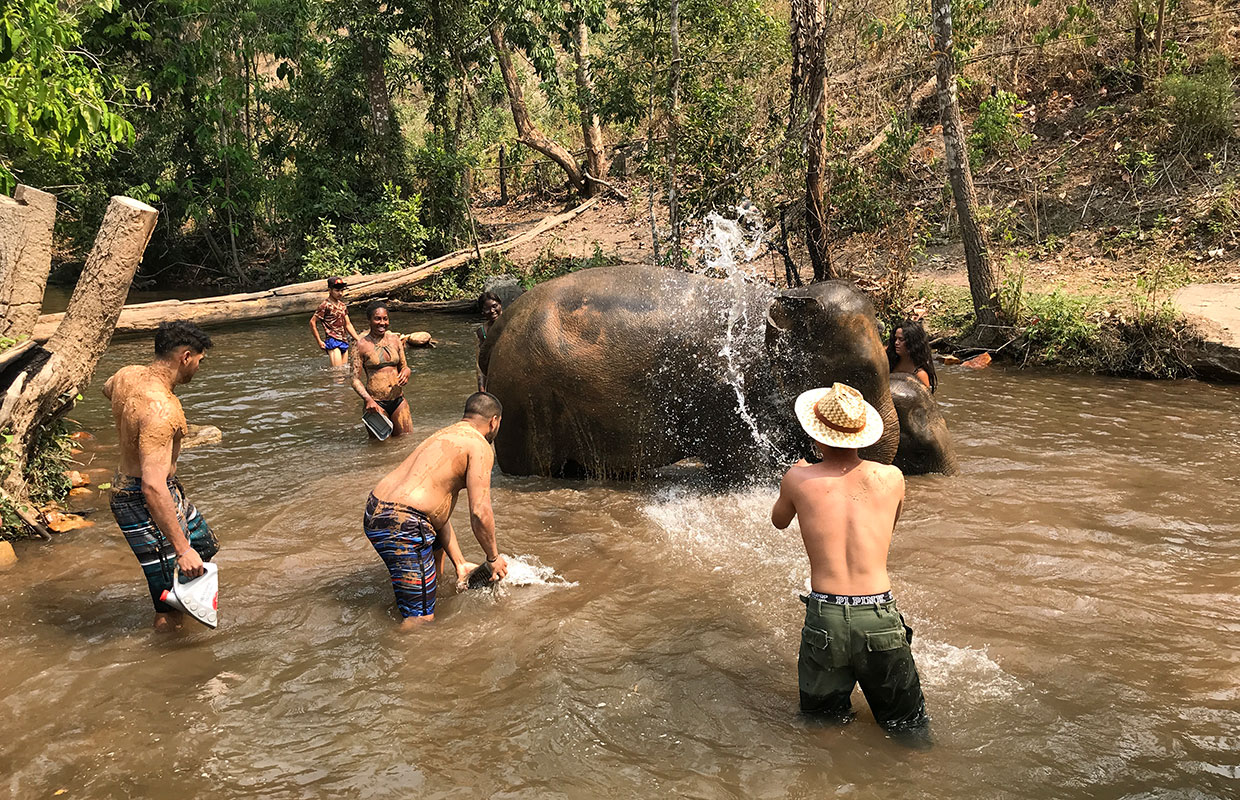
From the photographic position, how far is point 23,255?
230 inches

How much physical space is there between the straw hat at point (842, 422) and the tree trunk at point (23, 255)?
5297mm

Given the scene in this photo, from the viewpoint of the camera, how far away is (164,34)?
1812 centimetres

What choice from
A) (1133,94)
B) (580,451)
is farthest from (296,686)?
(1133,94)

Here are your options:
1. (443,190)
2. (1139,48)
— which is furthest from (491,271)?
(1139,48)

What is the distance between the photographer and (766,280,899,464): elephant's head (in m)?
6.19

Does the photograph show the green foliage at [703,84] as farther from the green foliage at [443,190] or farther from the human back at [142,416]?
the human back at [142,416]

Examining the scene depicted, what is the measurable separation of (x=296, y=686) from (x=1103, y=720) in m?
A: 3.66

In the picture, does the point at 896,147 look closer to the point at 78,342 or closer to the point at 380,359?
the point at 380,359

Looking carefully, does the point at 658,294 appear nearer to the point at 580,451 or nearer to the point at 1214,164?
the point at 580,451

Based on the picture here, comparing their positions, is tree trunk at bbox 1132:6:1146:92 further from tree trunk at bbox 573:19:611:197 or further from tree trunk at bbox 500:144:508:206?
tree trunk at bbox 500:144:508:206

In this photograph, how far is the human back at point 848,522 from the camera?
350cm

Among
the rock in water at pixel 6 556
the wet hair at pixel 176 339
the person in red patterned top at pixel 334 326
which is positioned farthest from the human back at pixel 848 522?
the person in red patterned top at pixel 334 326

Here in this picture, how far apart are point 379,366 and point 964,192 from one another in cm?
688

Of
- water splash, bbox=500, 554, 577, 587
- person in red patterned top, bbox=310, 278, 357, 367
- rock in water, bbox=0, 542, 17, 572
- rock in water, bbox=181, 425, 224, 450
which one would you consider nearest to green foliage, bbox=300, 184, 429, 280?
person in red patterned top, bbox=310, 278, 357, 367
